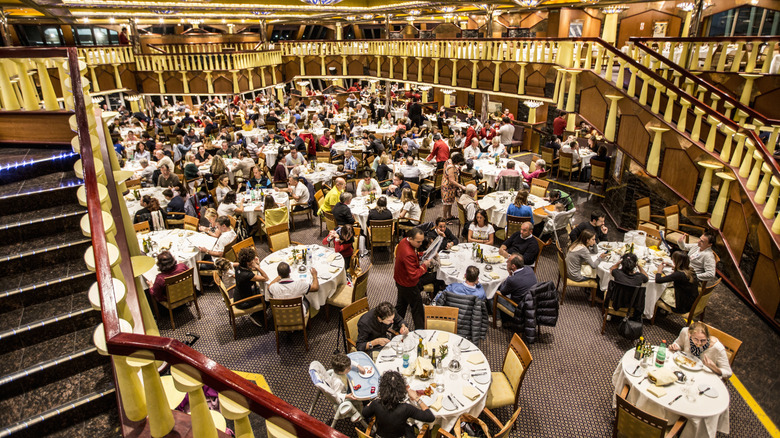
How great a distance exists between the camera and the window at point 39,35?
18.8 m

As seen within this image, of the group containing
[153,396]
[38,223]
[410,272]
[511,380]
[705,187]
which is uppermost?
[38,223]

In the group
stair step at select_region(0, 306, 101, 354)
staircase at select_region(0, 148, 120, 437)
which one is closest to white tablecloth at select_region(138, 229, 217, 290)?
staircase at select_region(0, 148, 120, 437)

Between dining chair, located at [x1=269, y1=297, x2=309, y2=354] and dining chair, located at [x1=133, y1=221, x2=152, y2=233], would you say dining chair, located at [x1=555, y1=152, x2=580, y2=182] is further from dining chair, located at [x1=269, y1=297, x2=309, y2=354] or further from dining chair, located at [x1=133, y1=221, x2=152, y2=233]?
dining chair, located at [x1=133, y1=221, x2=152, y2=233]

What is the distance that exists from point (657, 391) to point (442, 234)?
3345 millimetres

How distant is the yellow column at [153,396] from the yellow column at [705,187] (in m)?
6.98

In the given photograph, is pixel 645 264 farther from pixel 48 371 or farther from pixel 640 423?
pixel 48 371

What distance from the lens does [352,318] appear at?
5.17 metres

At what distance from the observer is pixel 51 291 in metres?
2.35

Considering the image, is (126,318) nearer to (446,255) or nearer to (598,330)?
(446,255)

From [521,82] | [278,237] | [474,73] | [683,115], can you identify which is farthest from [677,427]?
[474,73]

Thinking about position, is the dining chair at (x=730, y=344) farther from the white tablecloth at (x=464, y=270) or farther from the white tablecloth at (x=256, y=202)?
the white tablecloth at (x=256, y=202)

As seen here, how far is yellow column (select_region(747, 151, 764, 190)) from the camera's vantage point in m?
5.35

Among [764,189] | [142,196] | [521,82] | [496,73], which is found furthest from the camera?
[496,73]

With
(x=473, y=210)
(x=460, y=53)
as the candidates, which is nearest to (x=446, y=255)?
(x=473, y=210)
